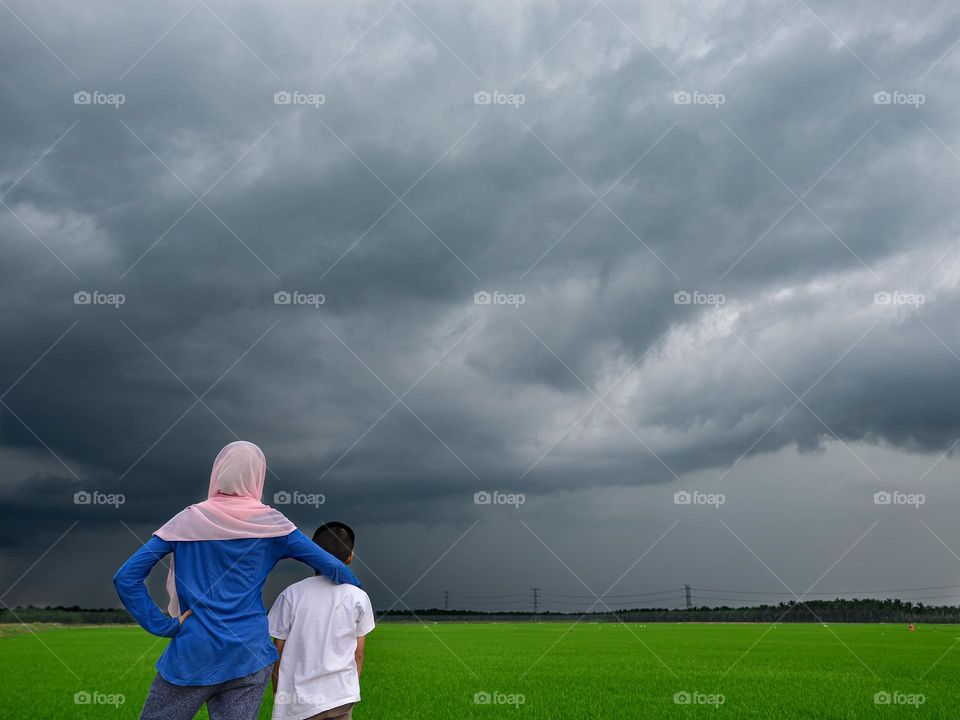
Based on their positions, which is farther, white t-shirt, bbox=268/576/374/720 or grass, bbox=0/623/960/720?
grass, bbox=0/623/960/720

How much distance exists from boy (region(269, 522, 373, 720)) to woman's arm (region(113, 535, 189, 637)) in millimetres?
802

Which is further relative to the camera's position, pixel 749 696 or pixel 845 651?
pixel 845 651

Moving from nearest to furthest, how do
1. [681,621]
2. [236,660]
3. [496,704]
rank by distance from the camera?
[236,660]
[496,704]
[681,621]

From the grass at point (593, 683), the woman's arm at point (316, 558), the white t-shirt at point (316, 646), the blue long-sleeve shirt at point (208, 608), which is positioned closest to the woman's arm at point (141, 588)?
the blue long-sleeve shirt at point (208, 608)

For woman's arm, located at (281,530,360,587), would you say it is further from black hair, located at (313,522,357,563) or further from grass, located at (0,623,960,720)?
grass, located at (0,623,960,720)

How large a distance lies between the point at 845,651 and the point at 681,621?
229ft

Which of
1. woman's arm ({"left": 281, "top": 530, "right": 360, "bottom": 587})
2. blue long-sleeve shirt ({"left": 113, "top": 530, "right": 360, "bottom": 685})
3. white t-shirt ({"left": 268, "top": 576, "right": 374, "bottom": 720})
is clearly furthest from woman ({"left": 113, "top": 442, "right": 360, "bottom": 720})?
white t-shirt ({"left": 268, "top": 576, "right": 374, "bottom": 720})

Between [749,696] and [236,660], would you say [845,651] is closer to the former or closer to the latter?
[749,696]

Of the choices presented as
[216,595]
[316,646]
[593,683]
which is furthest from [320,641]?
[593,683]

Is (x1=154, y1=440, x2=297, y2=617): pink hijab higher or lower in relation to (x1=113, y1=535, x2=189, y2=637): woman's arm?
higher

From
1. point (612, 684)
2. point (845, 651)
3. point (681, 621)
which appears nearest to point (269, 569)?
point (612, 684)

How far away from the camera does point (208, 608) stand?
451cm

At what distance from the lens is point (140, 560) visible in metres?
4.50

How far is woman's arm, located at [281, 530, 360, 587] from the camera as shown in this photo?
478 centimetres
